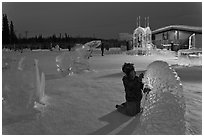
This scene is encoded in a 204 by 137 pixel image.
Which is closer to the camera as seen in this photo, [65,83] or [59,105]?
[59,105]

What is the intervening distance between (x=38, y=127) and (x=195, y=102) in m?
3.36

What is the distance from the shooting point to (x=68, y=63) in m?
9.96

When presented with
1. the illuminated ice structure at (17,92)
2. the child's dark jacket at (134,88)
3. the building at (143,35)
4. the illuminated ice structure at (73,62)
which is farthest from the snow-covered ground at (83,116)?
the building at (143,35)

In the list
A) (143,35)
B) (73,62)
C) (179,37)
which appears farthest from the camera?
(179,37)

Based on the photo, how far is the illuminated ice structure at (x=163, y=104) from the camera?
11.1ft

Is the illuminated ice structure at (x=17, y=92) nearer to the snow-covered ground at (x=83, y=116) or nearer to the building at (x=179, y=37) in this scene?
the snow-covered ground at (x=83, y=116)

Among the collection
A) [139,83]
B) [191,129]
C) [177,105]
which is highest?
[139,83]

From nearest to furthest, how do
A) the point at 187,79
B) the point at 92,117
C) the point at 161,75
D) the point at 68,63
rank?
the point at 161,75 < the point at 92,117 < the point at 187,79 < the point at 68,63

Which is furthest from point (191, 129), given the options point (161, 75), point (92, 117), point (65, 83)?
point (65, 83)

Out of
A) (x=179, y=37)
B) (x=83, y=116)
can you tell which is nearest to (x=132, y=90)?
(x=83, y=116)

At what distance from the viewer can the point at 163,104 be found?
3.62 m

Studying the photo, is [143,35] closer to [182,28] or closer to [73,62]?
[182,28]

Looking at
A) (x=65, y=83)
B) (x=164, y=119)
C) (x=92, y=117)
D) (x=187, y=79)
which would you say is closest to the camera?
(x=164, y=119)

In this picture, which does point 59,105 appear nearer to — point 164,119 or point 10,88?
point 10,88
